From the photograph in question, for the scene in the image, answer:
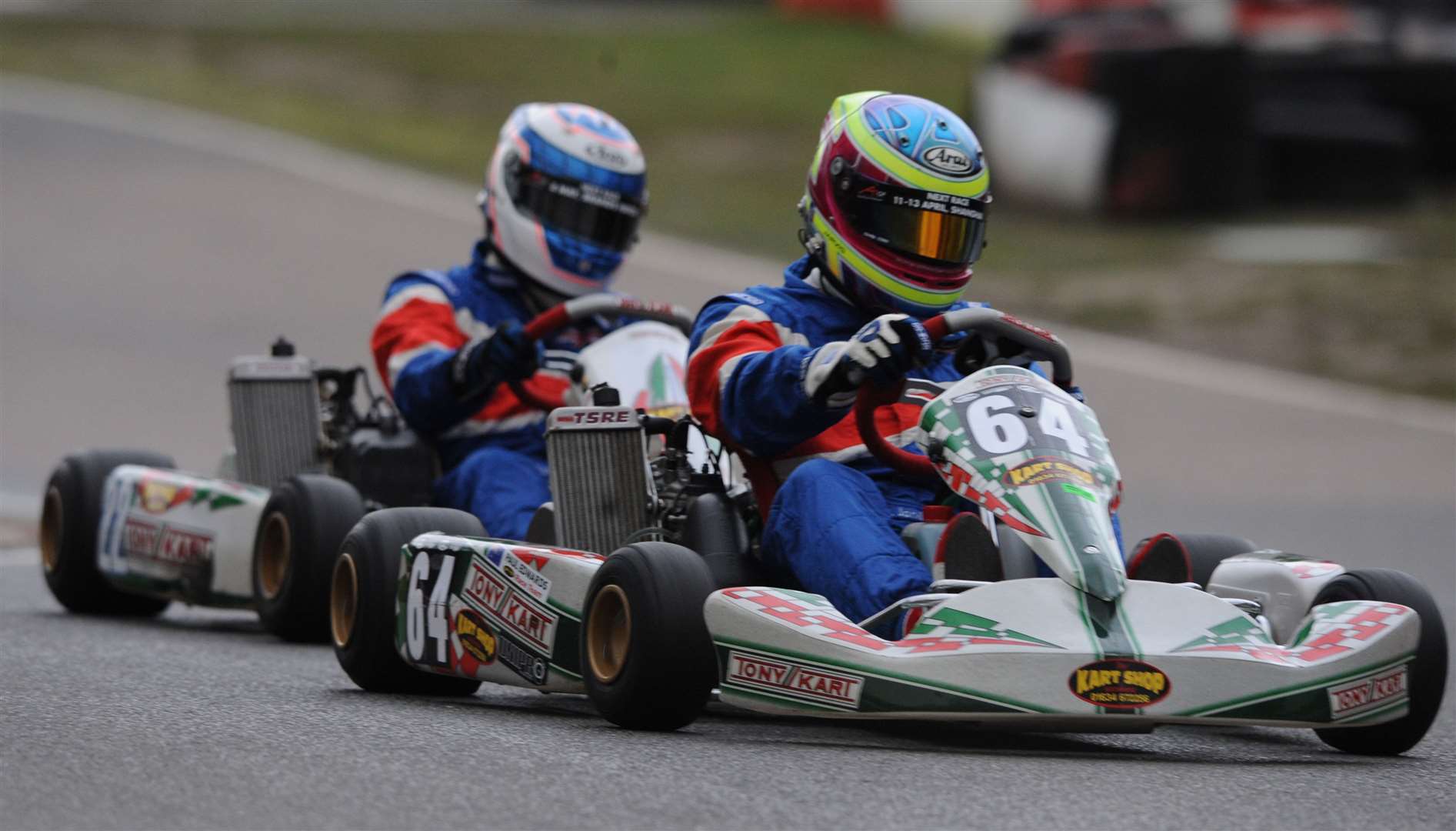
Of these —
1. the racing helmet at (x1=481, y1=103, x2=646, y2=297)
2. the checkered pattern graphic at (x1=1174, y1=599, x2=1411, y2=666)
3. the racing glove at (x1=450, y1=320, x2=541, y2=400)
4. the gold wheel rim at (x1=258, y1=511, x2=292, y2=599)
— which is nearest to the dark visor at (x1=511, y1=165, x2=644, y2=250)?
the racing helmet at (x1=481, y1=103, x2=646, y2=297)

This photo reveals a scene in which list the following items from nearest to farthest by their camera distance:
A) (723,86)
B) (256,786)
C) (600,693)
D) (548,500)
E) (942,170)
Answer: (256,786) < (600,693) < (942,170) < (548,500) < (723,86)

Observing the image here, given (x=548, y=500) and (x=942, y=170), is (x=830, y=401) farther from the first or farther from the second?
(x=548, y=500)

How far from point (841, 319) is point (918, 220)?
294 mm

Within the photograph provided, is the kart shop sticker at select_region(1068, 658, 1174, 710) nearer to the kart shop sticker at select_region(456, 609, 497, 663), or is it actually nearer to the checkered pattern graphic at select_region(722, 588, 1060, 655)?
the checkered pattern graphic at select_region(722, 588, 1060, 655)

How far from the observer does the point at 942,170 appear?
16.4 feet

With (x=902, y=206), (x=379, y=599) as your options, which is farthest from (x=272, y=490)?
(x=902, y=206)

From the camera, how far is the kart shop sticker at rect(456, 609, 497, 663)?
5.06 m

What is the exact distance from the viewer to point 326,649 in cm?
648

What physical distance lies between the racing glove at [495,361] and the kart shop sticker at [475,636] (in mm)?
1282

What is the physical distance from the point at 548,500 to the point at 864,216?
1643 millimetres

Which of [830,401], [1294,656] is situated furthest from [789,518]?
[1294,656]

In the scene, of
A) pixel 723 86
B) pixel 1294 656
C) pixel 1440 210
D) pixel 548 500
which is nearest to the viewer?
pixel 1294 656

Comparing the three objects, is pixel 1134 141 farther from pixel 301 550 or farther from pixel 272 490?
pixel 301 550

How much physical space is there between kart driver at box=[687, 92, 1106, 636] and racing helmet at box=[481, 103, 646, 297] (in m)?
1.85
